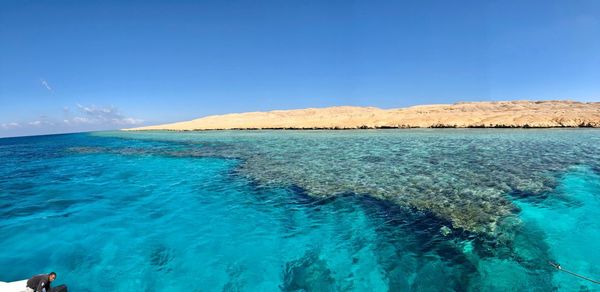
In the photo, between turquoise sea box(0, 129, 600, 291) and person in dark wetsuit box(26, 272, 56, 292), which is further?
turquoise sea box(0, 129, 600, 291)

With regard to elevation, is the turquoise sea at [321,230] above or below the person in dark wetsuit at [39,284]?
below

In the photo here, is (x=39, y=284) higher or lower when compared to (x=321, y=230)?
higher

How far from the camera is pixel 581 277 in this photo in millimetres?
7262

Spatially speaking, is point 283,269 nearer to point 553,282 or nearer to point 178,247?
point 178,247

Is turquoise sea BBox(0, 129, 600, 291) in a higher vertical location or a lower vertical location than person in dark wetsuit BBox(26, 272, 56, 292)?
lower

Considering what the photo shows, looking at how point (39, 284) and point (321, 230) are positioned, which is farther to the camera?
point (321, 230)

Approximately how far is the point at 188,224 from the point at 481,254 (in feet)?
31.1

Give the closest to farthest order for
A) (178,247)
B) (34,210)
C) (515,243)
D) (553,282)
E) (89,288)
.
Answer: (553,282) < (89,288) < (515,243) < (178,247) < (34,210)

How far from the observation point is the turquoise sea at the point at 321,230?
787 cm

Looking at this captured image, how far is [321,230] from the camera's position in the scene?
34.9 ft

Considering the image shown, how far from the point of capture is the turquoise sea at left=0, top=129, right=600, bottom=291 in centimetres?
787

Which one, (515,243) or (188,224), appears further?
(188,224)

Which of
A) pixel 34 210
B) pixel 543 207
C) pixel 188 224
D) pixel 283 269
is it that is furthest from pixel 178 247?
pixel 543 207

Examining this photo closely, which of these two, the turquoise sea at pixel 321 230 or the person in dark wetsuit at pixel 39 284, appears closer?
the person in dark wetsuit at pixel 39 284
